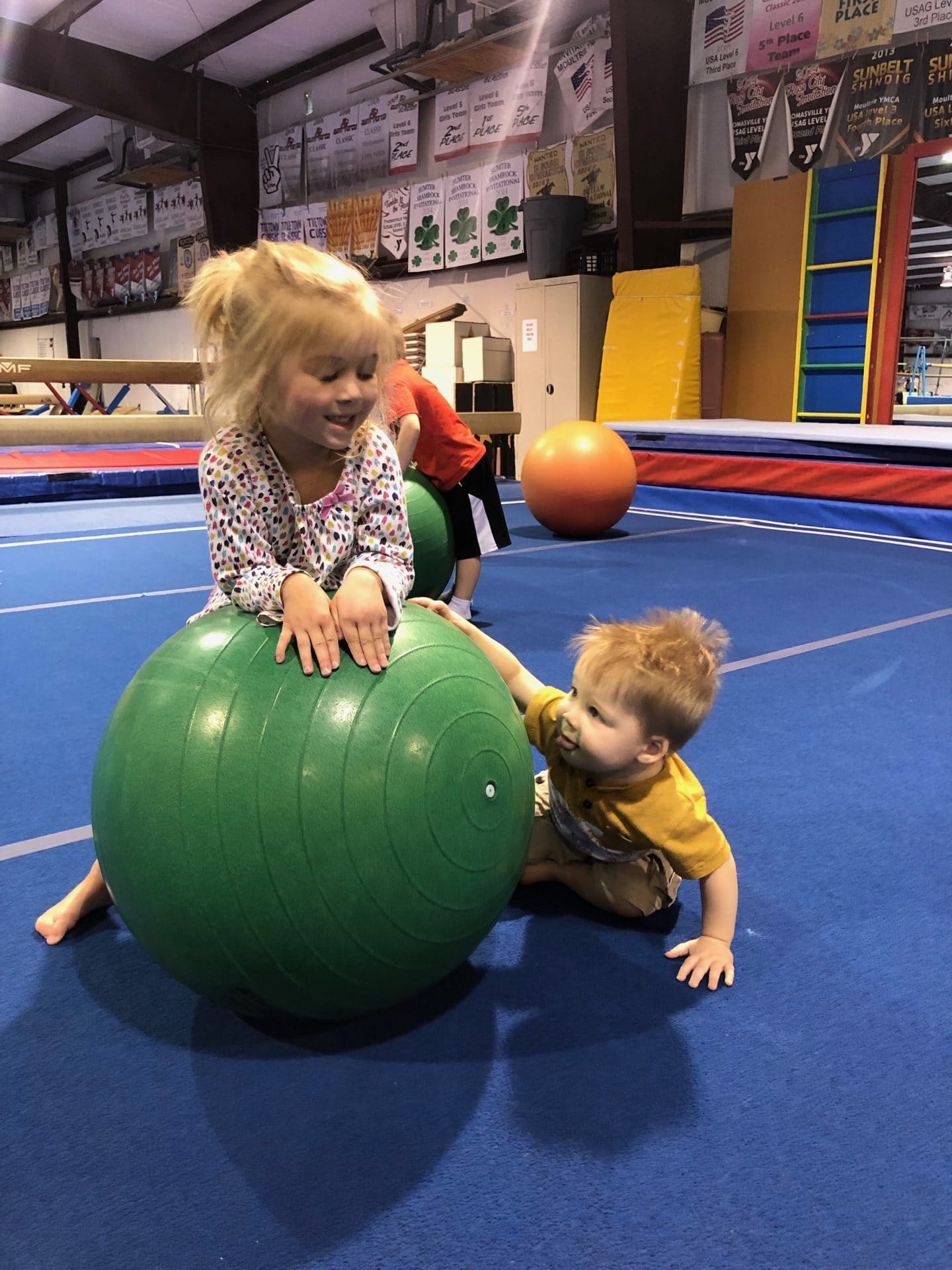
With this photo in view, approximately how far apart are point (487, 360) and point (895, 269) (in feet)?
13.0

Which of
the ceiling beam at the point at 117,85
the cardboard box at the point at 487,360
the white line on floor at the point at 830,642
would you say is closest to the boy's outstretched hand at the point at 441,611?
the white line on floor at the point at 830,642

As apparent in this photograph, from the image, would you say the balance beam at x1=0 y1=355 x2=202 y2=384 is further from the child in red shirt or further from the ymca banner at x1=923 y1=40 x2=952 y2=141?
the ymca banner at x1=923 y1=40 x2=952 y2=141

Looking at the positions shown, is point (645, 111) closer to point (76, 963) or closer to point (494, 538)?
point (494, 538)

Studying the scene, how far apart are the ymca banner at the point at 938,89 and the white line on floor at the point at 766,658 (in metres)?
5.03

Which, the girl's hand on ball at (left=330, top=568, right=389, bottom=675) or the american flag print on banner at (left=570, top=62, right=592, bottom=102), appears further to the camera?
the american flag print on banner at (left=570, top=62, right=592, bottom=102)

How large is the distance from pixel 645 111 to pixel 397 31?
10.6ft

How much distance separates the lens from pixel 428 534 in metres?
3.46

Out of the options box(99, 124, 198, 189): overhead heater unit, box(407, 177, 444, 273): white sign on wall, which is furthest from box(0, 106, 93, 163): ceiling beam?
box(407, 177, 444, 273): white sign on wall

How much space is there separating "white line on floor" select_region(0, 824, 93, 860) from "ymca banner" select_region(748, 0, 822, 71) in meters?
8.45

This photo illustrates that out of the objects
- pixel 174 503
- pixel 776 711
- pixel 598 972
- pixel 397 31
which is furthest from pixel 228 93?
pixel 598 972

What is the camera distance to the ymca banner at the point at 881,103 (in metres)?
7.31

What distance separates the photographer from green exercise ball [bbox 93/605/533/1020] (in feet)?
3.99

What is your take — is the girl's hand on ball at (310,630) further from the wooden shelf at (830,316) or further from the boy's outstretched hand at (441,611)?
the wooden shelf at (830,316)

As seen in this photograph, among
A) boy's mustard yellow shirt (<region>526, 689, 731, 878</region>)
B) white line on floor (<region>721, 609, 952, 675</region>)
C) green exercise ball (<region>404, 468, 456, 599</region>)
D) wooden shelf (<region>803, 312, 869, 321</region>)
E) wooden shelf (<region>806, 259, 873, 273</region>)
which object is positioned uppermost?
wooden shelf (<region>806, 259, 873, 273</region>)
